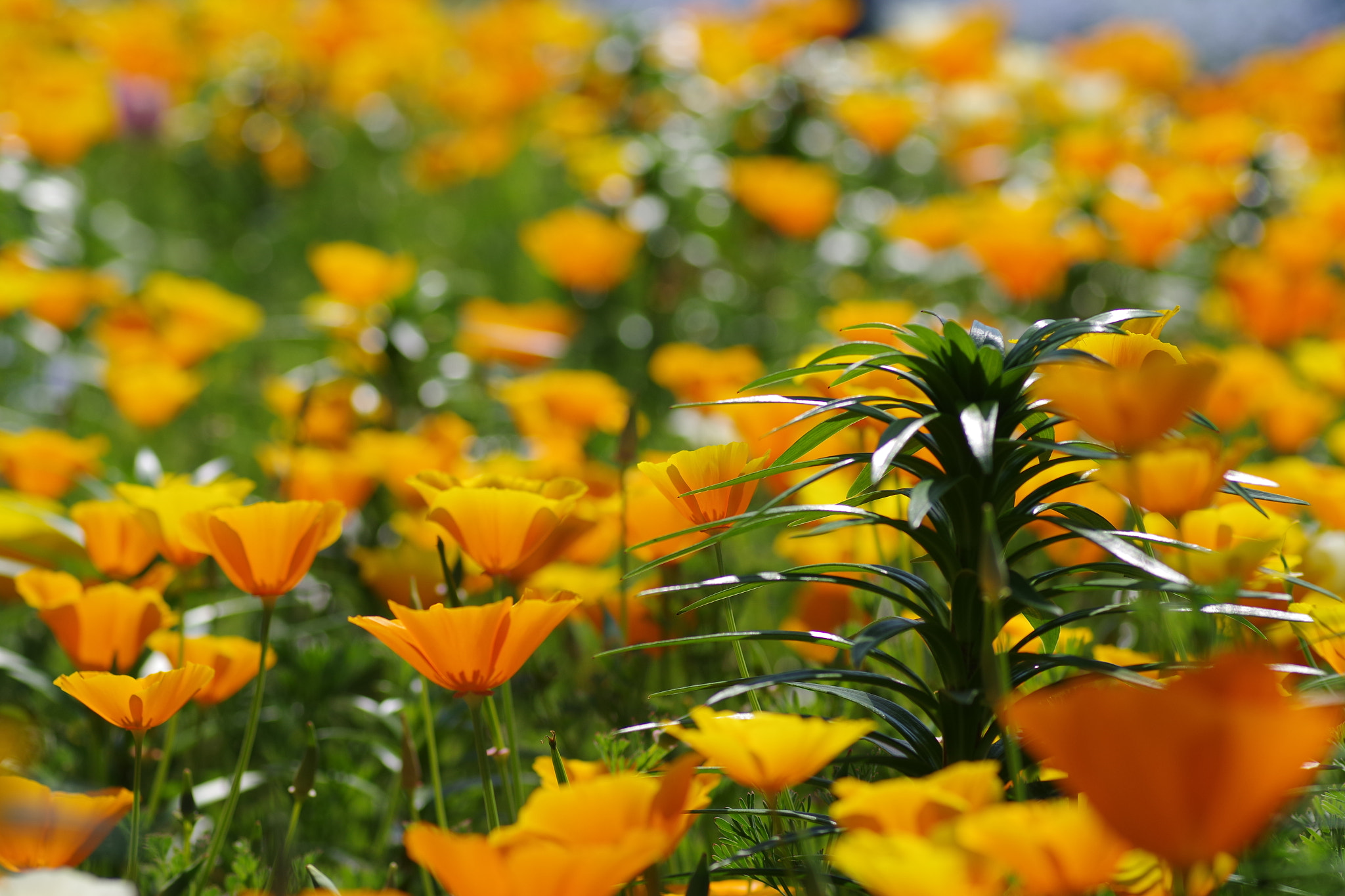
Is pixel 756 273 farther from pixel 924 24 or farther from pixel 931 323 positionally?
pixel 924 24

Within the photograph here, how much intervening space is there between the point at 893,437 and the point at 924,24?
15.1 ft

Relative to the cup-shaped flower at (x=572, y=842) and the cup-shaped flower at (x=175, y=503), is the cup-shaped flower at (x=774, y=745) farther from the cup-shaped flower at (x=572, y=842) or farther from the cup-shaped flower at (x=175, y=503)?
the cup-shaped flower at (x=175, y=503)

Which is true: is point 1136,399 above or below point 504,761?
above

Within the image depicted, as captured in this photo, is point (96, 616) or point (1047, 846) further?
point (96, 616)

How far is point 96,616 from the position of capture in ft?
3.08

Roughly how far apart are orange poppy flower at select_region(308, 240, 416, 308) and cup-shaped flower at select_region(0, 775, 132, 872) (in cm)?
136

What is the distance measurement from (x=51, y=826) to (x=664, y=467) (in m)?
0.46

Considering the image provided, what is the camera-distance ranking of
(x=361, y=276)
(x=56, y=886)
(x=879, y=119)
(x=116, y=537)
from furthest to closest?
1. (x=879, y=119)
2. (x=361, y=276)
3. (x=116, y=537)
4. (x=56, y=886)

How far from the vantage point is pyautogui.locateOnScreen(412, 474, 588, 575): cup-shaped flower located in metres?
0.80

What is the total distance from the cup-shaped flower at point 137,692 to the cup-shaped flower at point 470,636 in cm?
13

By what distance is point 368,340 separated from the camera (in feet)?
6.60

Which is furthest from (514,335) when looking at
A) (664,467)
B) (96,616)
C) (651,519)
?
(664,467)

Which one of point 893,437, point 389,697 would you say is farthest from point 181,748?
point 893,437

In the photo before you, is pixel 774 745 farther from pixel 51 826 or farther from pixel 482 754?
pixel 51 826
